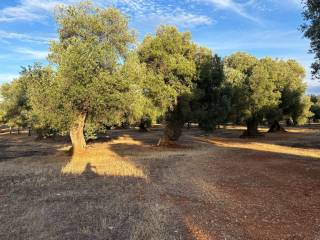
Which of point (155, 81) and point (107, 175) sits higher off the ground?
point (155, 81)

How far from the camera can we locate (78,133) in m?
31.7

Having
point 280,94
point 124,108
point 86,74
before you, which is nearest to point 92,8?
point 86,74

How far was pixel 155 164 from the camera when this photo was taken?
25156 mm

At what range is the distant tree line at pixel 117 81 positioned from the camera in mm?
28094

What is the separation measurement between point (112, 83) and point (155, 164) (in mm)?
8175

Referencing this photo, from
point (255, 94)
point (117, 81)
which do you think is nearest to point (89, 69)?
point (117, 81)

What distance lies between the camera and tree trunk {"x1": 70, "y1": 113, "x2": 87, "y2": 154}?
101 ft

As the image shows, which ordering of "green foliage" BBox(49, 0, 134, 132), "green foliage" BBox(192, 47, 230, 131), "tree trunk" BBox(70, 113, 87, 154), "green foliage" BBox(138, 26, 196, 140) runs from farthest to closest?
1. "green foliage" BBox(192, 47, 230, 131)
2. "green foliage" BBox(138, 26, 196, 140)
3. "tree trunk" BBox(70, 113, 87, 154)
4. "green foliage" BBox(49, 0, 134, 132)

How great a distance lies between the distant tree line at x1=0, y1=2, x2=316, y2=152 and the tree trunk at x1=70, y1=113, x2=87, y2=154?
89 millimetres

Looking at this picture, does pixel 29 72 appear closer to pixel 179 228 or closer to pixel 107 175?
pixel 107 175

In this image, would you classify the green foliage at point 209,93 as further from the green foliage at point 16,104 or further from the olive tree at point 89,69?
the green foliage at point 16,104

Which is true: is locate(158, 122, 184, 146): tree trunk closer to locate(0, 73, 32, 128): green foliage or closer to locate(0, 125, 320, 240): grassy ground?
locate(0, 125, 320, 240): grassy ground

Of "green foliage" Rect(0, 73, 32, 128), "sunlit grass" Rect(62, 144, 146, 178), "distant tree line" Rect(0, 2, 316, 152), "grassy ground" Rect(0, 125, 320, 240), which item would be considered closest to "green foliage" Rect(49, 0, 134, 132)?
"distant tree line" Rect(0, 2, 316, 152)

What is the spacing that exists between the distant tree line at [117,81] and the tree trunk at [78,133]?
0.09 meters
